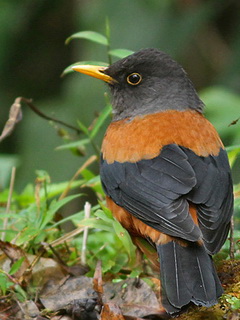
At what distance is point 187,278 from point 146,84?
2.31m

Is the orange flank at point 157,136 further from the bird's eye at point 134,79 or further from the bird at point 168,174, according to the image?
the bird's eye at point 134,79

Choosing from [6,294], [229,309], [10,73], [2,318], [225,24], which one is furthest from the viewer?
[10,73]

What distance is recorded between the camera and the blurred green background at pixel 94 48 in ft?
25.1

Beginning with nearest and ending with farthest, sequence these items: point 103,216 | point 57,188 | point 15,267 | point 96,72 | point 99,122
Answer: point 15,267 < point 103,216 < point 99,122 < point 57,188 < point 96,72

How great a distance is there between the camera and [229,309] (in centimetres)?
379

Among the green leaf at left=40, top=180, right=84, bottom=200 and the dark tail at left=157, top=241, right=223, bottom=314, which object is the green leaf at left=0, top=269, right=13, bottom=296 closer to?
the dark tail at left=157, top=241, right=223, bottom=314

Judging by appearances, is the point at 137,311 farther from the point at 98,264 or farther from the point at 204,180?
the point at 204,180

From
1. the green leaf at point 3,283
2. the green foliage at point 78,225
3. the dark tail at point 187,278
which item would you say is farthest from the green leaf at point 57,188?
the dark tail at point 187,278

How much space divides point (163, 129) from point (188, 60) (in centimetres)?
472

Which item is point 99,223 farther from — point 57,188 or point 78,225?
point 57,188

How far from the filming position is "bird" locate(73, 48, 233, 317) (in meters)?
3.96

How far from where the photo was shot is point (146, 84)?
577 centimetres

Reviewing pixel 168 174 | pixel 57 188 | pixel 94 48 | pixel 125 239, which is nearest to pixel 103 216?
pixel 125 239

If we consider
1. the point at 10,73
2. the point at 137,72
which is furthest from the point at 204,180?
the point at 10,73
